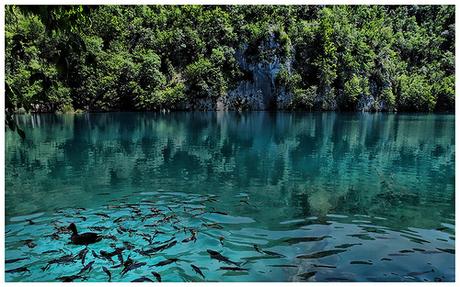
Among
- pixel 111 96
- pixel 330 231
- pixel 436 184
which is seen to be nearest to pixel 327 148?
pixel 436 184

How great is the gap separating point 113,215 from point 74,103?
65.2 metres

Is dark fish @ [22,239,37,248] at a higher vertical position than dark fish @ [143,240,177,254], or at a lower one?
lower

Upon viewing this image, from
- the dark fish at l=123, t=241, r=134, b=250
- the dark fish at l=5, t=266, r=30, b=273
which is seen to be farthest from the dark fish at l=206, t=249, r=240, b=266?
the dark fish at l=5, t=266, r=30, b=273

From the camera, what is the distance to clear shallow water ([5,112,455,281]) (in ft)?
23.8

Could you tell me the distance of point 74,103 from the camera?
70.6m

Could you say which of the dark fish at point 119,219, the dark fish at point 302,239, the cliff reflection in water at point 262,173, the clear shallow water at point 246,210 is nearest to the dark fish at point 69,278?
the clear shallow water at point 246,210

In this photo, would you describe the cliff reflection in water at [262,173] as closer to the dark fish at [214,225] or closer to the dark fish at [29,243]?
the dark fish at [214,225]

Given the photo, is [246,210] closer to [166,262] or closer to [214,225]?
[214,225]

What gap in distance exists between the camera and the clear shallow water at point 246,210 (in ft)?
23.8

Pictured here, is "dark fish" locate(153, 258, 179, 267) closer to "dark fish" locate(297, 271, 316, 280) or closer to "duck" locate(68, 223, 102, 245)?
"duck" locate(68, 223, 102, 245)

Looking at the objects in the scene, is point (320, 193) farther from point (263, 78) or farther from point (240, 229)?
point (263, 78)

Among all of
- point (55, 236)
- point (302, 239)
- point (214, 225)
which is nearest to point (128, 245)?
point (55, 236)

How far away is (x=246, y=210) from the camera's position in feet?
36.7

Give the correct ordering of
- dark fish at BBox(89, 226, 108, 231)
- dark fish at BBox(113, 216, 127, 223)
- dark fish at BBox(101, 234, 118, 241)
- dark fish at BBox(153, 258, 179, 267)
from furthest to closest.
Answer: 1. dark fish at BBox(113, 216, 127, 223)
2. dark fish at BBox(89, 226, 108, 231)
3. dark fish at BBox(101, 234, 118, 241)
4. dark fish at BBox(153, 258, 179, 267)
